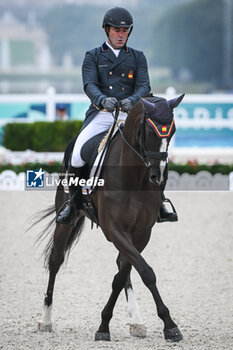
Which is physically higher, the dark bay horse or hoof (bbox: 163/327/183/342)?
the dark bay horse

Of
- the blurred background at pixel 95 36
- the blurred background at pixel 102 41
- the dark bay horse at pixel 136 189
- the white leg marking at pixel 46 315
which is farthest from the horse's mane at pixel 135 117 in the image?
the blurred background at pixel 95 36

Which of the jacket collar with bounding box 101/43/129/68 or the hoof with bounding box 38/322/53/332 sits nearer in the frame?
the jacket collar with bounding box 101/43/129/68

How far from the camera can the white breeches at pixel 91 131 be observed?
5457 mm

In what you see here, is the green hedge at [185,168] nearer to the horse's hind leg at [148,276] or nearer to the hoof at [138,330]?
the hoof at [138,330]

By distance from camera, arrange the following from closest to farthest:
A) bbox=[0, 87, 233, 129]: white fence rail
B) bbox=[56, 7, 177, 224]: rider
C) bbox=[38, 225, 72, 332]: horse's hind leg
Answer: bbox=[56, 7, 177, 224]: rider → bbox=[38, 225, 72, 332]: horse's hind leg → bbox=[0, 87, 233, 129]: white fence rail

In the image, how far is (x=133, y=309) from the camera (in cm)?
542

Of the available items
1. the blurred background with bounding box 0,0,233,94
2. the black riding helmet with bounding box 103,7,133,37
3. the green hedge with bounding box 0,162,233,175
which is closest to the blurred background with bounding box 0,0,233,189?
the blurred background with bounding box 0,0,233,94

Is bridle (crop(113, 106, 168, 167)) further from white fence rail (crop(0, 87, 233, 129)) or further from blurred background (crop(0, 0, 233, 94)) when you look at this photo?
blurred background (crop(0, 0, 233, 94))

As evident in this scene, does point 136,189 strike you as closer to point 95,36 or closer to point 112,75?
point 112,75

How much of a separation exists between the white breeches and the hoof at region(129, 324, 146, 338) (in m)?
1.32

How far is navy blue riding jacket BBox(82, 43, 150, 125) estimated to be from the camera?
5.40 metres

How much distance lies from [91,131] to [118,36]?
77 cm

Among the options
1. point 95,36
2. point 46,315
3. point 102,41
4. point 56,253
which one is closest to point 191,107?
point 56,253

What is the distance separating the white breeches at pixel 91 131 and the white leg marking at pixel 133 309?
110cm
